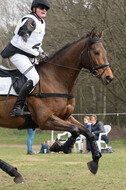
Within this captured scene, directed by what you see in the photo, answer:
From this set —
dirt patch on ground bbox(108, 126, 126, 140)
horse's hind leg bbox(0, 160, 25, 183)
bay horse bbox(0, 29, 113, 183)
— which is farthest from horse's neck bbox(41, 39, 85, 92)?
dirt patch on ground bbox(108, 126, 126, 140)

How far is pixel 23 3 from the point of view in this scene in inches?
850

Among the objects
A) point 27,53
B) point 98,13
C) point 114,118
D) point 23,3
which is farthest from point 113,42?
point 27,53

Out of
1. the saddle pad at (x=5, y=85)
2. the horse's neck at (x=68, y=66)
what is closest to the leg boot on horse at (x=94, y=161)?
the horse's neck at (x=68, y=66)

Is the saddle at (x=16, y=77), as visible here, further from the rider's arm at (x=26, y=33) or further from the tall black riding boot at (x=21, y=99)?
the rider's arm at (x=26, y=33)

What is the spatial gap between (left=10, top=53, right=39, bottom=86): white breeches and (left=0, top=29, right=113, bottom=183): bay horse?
0.22 m

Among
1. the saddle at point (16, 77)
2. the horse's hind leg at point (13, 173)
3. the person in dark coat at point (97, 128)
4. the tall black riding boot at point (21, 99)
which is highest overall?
the saddle at point (16, 77)

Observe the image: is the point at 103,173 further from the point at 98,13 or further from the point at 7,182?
the point at 98,13

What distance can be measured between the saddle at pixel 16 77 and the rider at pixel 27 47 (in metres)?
0.17

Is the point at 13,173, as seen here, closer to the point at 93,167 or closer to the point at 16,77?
the point at 93,167

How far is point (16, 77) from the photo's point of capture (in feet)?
23.2

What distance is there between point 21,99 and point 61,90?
764 mm

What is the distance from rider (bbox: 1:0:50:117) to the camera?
6754 millimetres

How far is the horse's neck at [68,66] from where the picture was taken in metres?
7.05

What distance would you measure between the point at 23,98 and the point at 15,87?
0.31 m
